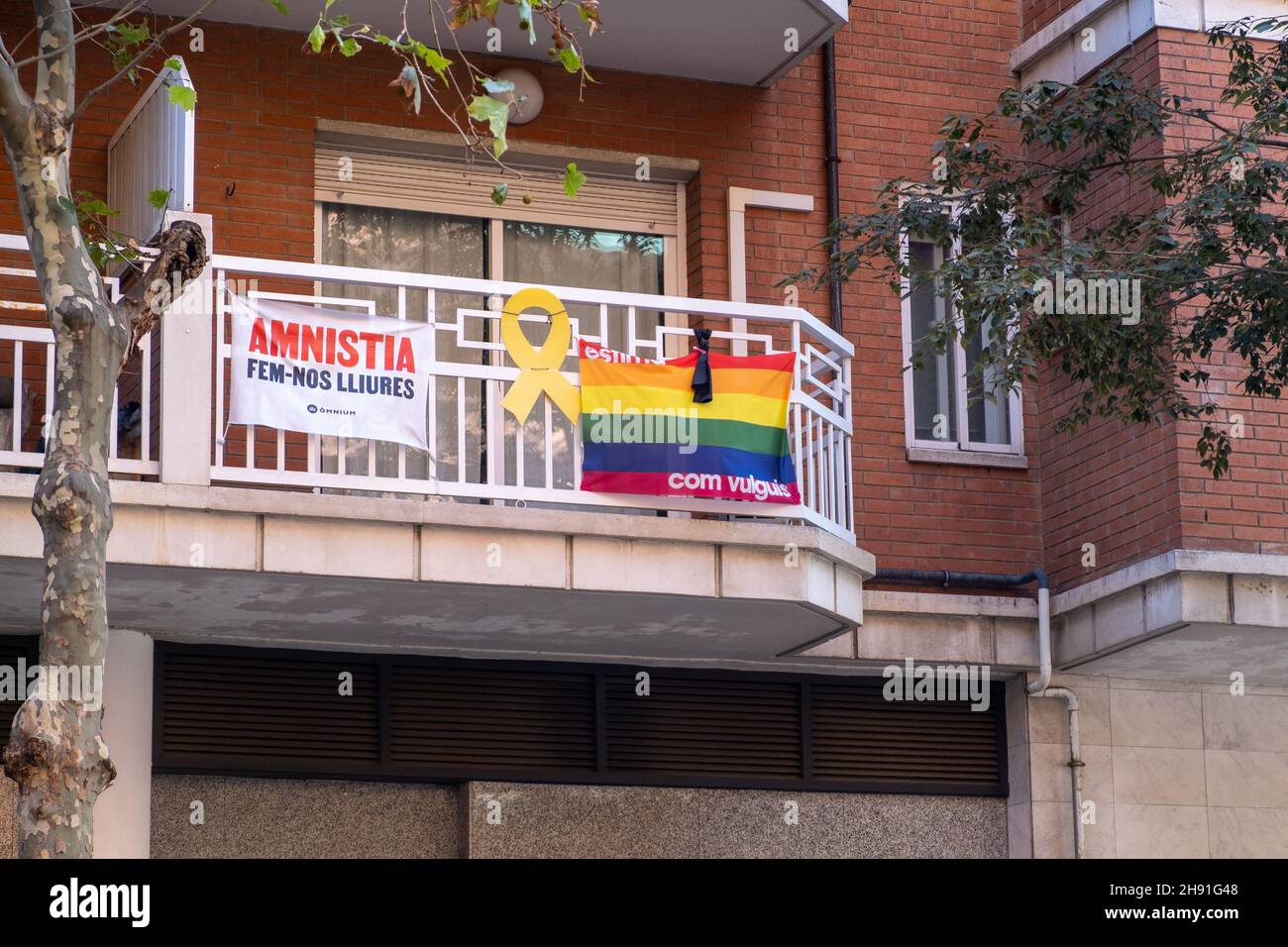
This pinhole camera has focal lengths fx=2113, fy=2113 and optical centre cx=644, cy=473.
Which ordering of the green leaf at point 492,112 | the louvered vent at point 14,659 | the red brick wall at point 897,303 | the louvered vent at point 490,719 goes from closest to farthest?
the green leaf at point 492,112 < the louvered vent at point 14,659 < the louvered vent at point 490,719 < the red brick wall at point 897,303

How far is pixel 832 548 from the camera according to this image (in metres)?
11.1

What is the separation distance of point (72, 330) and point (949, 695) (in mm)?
7112

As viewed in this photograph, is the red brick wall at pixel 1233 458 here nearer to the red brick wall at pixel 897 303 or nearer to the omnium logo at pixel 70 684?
the red brick wall at pixel 897 303

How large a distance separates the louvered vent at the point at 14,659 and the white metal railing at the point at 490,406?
142 cm

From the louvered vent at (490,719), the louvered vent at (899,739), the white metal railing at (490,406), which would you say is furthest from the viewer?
the louvered vent at (899,739)

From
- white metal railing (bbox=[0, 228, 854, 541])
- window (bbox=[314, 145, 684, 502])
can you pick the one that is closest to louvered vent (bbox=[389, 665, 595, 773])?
white metal railing (bbox=[0, 228, 854, 541])

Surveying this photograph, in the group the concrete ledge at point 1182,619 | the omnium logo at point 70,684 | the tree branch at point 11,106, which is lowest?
the omnium logo at point 70,684

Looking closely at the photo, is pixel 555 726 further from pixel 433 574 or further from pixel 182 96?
pixel 182 96

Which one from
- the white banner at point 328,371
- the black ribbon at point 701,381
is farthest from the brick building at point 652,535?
the black ribbon at point 701,381

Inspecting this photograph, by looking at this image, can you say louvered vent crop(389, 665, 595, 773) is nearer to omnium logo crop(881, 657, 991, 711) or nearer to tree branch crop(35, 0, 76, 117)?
omnium logo crop(881, 657, 991, 711)

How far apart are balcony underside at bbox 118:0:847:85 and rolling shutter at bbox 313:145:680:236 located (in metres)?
0.74

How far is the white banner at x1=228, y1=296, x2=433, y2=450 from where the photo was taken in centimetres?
1019

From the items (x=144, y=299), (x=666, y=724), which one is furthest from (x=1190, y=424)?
(x=144, y=299)

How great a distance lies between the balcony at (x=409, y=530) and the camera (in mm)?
10133
